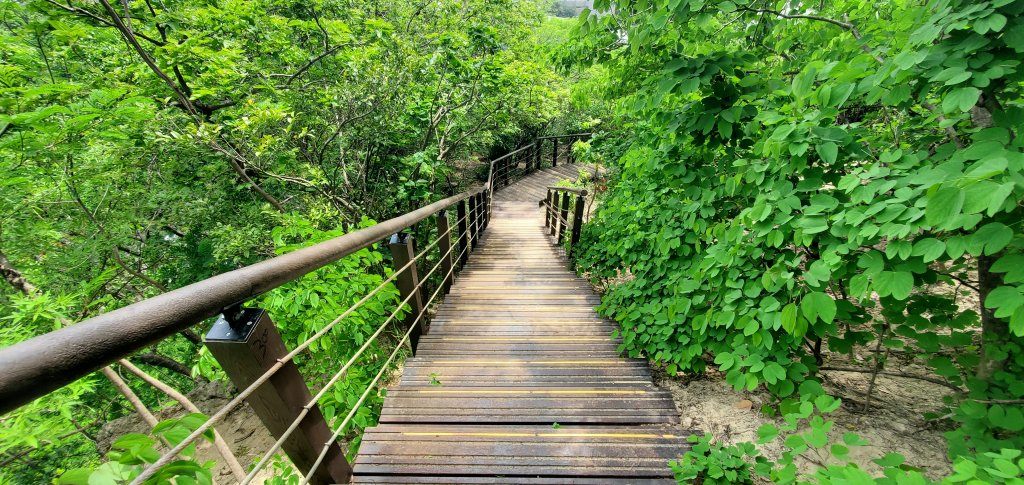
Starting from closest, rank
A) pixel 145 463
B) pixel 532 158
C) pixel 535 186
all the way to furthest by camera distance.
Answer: pixel 145 463
pixel 535 186
pixel 532 158

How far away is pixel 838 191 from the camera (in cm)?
148

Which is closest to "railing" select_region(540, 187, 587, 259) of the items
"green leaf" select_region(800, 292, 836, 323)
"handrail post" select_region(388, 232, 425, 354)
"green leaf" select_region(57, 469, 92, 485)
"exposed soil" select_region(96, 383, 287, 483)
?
"handrail post" select_region(388, 232, 425, 354)

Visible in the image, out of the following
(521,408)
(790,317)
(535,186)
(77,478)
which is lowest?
(521,408)

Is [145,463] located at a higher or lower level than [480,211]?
higher

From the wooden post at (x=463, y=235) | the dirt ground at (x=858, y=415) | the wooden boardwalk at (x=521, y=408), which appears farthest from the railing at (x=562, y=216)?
the dirt ground at (x=858, y=415)

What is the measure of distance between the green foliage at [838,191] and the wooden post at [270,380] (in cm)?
172

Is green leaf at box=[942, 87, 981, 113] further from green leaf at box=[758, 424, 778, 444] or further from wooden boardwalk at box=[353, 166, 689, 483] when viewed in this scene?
wooden boardwalk at box=[353, 166, 689, 483]

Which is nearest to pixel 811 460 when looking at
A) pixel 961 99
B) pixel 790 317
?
pixel 790 317

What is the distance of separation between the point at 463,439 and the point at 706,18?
87.2 inches

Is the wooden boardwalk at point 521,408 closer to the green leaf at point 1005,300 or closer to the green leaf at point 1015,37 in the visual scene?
the green leaf at point 1005,300

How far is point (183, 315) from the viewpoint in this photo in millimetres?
723

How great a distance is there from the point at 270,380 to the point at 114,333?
0.45 m

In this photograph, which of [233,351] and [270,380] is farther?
[270,380]

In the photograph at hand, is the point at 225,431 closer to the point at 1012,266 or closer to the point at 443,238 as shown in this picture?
the point at 443,238
